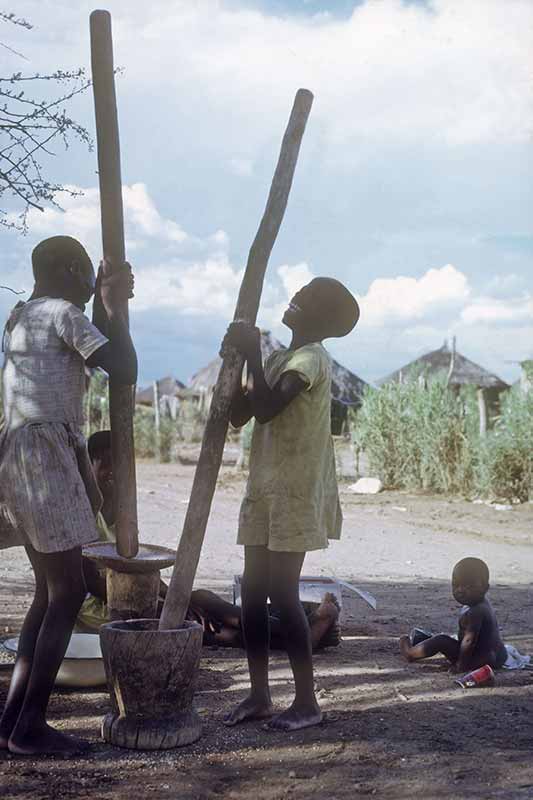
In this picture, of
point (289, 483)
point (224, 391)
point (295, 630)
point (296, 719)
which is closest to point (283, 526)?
point (289, 483)

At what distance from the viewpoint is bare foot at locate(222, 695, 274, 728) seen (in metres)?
3.41

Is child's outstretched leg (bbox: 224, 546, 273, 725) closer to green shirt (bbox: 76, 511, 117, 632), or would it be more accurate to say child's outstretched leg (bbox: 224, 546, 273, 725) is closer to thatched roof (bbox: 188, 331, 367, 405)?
green shirt (bbox: 76, 511, 117, 632)

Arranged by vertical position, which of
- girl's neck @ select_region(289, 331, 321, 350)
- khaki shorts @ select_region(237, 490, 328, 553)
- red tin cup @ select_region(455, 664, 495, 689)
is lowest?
red tin cup @ select_region(455, 664, 495, 689)

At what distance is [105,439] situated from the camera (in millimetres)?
4582

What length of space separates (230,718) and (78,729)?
1.83ft

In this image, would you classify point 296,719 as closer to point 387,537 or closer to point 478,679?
point 478,679

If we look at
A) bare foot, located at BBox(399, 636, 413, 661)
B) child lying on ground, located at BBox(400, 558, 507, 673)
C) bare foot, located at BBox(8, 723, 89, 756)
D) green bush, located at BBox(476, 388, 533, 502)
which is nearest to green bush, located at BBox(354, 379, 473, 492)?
green bush, located at BBox(476, 388, 533, 502)

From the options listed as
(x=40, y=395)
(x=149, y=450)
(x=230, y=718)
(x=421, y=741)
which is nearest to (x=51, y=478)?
(x=40, y=395)

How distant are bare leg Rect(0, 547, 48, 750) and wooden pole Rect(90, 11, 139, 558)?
0.44 m

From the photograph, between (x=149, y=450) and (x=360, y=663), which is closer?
(x=360, y=663)

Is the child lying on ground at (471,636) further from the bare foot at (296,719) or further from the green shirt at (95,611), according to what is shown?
the green shirt at (95,611)

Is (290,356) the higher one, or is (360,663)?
(290,356)

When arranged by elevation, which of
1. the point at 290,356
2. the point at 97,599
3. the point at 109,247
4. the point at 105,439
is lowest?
the point at 97,599

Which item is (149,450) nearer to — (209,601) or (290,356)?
(209,601)
